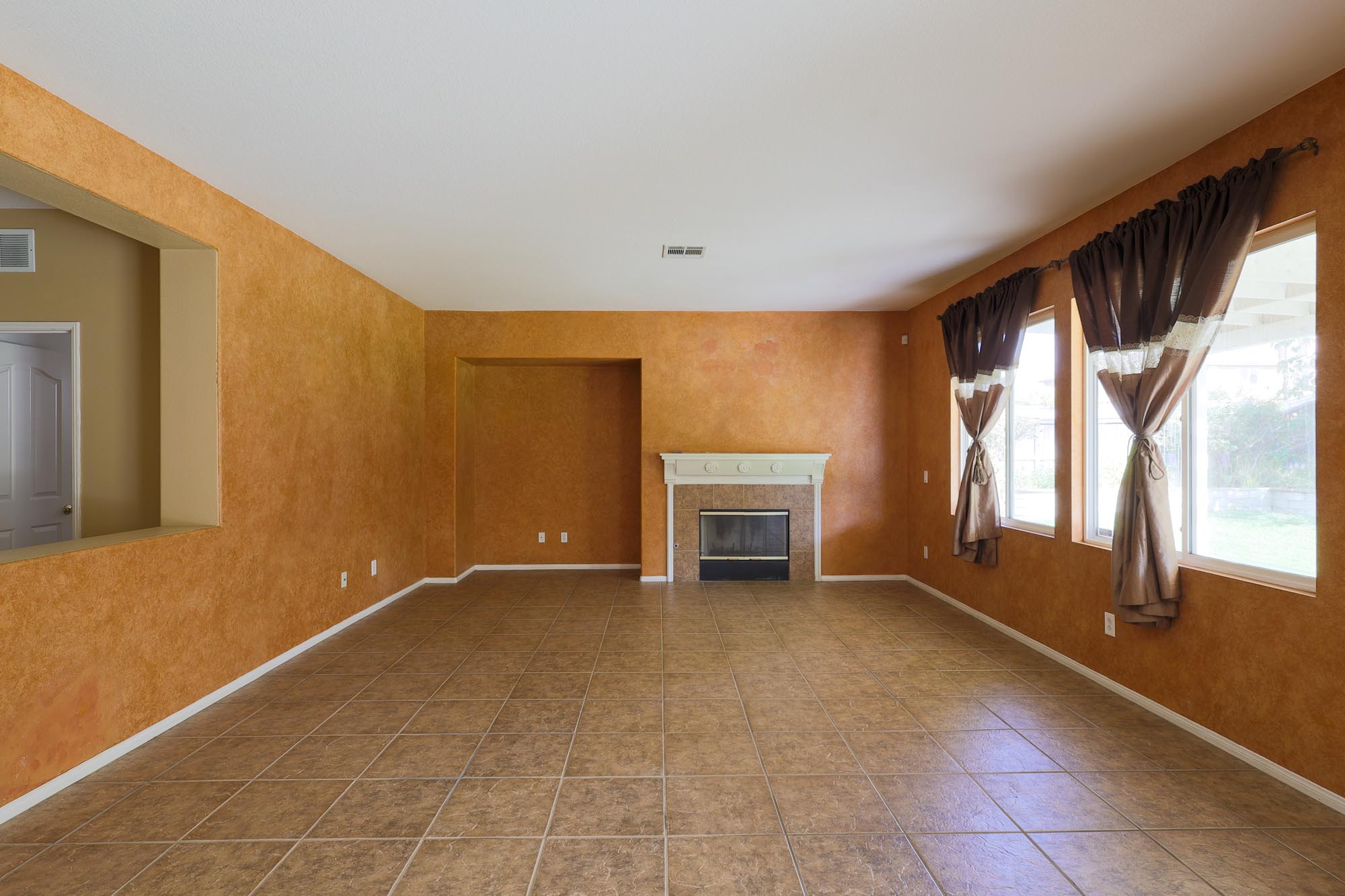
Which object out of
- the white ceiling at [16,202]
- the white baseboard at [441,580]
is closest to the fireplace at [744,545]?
the white baseboard at [441,580]

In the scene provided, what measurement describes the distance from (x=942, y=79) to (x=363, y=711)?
146 inches

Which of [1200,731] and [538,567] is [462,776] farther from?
[538,567]

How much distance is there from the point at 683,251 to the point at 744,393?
209 cm

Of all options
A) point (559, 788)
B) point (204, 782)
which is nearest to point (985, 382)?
point (559, 788)

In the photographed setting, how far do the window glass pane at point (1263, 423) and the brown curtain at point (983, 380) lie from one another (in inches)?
53.4

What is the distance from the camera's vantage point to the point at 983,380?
4.38 metres

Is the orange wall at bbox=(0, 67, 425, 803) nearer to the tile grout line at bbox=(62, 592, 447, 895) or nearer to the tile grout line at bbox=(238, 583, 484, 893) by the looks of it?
the tile grout line at bbox=(62, 592, 447, 895)

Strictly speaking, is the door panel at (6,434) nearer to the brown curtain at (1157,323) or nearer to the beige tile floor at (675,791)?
the beige tile floor at (675,791)

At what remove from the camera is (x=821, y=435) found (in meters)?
5.95

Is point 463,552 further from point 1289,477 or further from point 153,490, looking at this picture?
point 1289,477

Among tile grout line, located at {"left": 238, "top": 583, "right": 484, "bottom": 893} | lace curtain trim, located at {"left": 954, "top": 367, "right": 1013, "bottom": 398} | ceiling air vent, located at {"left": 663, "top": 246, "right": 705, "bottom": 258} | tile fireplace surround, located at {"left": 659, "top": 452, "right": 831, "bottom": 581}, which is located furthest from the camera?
tile fireplace surround, located at {"left": 659, "top": 452, "right": 831, "bottom": 581}

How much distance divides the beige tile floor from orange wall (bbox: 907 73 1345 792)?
7.5 inches

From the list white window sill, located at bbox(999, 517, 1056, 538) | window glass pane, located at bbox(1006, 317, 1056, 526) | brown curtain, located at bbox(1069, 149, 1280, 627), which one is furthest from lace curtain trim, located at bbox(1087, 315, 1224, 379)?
white window sill, located at bbox(999, 517, 1056, 538)

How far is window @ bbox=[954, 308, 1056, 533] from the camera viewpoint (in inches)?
153
